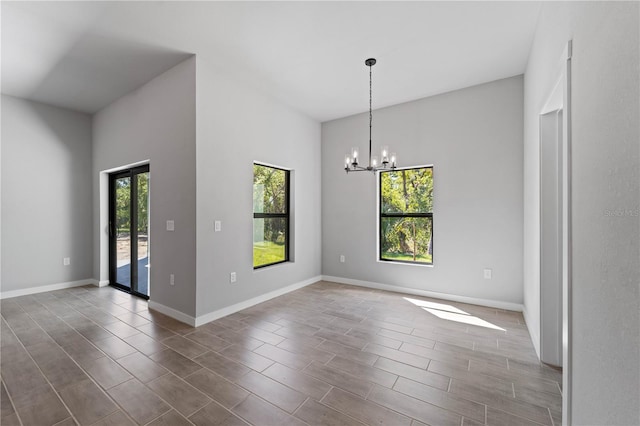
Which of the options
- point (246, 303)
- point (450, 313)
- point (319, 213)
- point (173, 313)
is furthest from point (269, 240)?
point (450, 313)

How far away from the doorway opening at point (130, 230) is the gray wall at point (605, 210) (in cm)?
462

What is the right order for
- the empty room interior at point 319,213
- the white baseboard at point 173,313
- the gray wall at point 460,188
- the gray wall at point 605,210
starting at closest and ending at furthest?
the gray wall at point 605,210 < the empty room interior at point 319,213 < the white baseboard at point 173,313 < the gray wall at point 460,188

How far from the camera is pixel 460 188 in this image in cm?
395

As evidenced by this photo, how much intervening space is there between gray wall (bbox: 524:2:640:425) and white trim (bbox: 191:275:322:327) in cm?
318

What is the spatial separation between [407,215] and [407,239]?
1.28 ft

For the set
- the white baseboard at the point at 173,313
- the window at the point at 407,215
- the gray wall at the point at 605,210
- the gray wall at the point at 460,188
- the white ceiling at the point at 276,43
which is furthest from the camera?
the window at the point at 407,215

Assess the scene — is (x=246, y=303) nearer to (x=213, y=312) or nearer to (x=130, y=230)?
(x=213, y=312)

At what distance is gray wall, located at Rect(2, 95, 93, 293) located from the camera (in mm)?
4242

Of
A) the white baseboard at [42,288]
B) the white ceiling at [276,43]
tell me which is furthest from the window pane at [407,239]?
the white baseboard at [42,288]

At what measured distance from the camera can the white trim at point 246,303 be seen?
321 cm

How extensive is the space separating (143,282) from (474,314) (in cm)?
467

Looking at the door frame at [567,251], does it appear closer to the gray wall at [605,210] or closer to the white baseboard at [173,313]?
the gray wall at [605,210]

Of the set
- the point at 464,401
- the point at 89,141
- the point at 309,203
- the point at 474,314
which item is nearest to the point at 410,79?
the point at 309,203

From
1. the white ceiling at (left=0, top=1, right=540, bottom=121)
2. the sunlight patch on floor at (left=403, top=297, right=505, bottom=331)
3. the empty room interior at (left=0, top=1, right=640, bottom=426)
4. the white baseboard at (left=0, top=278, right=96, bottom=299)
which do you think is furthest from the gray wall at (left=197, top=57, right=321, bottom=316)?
the white baseboard at (left=0, top=278, right=96, bottom=299)
